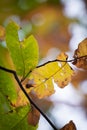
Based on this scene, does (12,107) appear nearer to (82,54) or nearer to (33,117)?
(33,117)

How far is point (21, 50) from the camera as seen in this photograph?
53cm

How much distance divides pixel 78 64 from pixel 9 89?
0.47 ft

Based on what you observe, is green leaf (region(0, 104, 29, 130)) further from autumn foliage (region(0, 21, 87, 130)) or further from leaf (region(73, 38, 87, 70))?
leaf (region(73, 38, 87, 70))

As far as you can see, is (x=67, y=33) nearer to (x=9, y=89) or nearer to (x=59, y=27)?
(x=59, y=27)

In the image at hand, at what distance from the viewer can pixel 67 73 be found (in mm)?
572

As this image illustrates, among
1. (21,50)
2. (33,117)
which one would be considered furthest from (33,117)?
(21,50)

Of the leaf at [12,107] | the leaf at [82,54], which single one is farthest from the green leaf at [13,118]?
the leaf at [82,54]

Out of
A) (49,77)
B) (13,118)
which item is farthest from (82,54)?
(13,118)

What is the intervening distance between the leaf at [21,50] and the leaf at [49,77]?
0.11 ft

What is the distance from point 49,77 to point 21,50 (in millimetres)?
82

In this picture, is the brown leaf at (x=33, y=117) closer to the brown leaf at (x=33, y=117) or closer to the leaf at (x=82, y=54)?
the brown leaf at (x=33, y=117)

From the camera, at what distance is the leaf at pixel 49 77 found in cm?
56

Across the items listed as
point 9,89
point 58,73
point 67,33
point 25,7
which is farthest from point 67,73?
point 67,33

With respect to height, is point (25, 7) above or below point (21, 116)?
above
